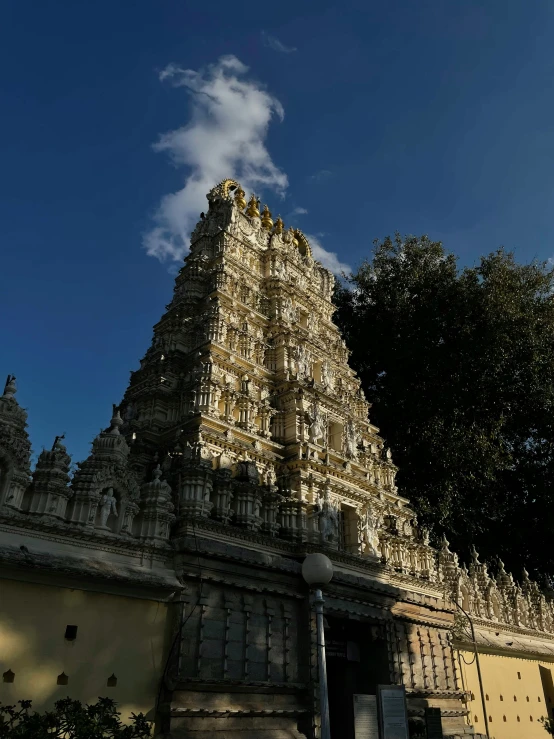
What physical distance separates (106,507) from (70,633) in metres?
2.59

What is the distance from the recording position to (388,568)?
1844cm

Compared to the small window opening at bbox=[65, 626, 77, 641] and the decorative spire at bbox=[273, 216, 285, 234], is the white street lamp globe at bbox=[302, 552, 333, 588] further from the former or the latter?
the decorative spire at bbox=[273, 216, 285, 234]

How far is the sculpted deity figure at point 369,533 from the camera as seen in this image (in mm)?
18469

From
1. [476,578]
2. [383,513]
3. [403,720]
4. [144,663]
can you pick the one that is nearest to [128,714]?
[144,663]

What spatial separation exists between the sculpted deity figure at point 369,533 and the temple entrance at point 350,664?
8.27 ft

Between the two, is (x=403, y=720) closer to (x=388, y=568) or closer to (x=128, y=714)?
(x=128, y=714)

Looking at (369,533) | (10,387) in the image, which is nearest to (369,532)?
(369,533)

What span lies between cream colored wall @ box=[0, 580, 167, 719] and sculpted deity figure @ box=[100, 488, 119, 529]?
1.59 metres

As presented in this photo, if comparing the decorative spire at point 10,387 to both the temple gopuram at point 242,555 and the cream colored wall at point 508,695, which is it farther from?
the cream colored wall at point 508,695

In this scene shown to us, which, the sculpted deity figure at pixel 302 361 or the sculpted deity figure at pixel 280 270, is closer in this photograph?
the sculpted deity figure at pixel 302 361

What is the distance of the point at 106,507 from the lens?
12.7 metres

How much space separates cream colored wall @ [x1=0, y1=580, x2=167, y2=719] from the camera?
10.2 m

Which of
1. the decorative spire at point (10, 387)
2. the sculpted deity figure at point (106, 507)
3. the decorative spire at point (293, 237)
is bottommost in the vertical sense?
the sculpted deity figure at point (106, 507)

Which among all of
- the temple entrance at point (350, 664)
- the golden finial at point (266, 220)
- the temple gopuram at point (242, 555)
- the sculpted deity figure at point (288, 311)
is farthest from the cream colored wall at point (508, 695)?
the golden finial at point (266, 220)
